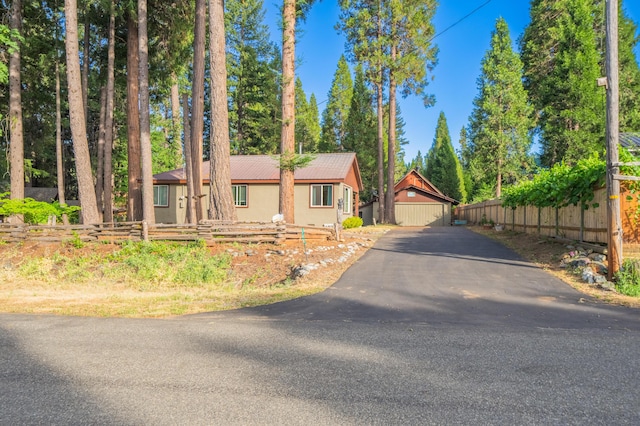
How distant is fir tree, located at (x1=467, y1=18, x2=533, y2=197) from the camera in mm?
27875

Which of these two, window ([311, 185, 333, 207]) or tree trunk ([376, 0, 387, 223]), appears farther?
tree trunk ([376, 0, 387, 223])

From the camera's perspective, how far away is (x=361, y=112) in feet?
119

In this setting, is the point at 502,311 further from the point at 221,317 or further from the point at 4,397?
the point at 4,397

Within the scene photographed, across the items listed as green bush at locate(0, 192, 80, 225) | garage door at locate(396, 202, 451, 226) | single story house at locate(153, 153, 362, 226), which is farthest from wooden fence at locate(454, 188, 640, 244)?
green bush at locate(0, 192, 80, 225)

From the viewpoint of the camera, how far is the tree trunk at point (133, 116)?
1719 centimetres

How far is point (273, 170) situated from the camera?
898 inches

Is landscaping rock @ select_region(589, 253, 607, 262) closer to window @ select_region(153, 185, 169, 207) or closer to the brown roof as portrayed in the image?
the brown roof

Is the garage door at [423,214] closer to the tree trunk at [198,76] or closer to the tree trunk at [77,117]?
the tree trunk at [198,76]

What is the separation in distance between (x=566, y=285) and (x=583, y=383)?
5.34m

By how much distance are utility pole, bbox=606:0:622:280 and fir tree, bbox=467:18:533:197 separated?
2082cm

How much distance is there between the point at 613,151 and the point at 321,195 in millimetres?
14740

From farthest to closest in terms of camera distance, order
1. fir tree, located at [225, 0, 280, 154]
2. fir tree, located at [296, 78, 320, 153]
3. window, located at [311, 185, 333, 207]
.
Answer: fir tree, located at [296, 78, 320, 153] → fir tree, located at [225, 0, 280, 154] → window, located at [311, 185, 333, 207]

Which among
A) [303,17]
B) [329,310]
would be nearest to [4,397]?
[329,310]

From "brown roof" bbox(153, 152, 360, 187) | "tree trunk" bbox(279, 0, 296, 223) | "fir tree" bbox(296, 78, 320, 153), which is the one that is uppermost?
"fir tree" bbox(296, 78, 320, 153)
